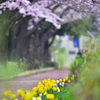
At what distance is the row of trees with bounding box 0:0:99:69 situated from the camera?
701 inches

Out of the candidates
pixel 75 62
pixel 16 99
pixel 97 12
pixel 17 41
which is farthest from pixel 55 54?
pixel 16 99

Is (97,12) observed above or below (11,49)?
above

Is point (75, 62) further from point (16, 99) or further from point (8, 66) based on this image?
point (8, 66)

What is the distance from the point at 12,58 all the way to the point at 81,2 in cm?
968

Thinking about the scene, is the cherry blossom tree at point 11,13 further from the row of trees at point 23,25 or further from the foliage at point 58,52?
the foliage at point 58,52

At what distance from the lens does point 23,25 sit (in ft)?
78.8

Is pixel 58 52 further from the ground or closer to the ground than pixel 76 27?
closer to the ground

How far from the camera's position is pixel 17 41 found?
2403cm

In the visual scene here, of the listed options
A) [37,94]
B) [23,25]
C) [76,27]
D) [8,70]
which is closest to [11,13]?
[8,70]

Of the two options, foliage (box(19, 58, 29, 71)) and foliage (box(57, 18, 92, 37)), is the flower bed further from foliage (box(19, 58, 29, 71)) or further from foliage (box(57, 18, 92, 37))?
foliage (box(57, 18, 92, 37))

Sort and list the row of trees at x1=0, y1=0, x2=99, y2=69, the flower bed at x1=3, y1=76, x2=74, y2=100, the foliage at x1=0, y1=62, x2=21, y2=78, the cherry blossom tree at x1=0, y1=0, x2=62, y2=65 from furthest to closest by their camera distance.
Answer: the foliage at x1=0, y1=62, x2=21, y2=78, the row of trees at x1=0, y1=0, x2=99, y2=69, the cherry blossom tree at x1=0, y1=0, x2=62, y2=65, the flower bed at x1=3, y1=76, x2=74, y2=100

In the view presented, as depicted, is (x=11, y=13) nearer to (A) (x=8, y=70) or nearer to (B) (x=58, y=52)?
(A) (x=8, y=70)

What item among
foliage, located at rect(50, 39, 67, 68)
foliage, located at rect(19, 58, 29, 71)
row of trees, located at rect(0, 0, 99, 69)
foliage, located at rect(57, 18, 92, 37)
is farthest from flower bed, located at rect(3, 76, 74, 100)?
foliage, located at rect(50, 39, 67, 68)

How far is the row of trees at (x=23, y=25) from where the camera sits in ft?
58.4
